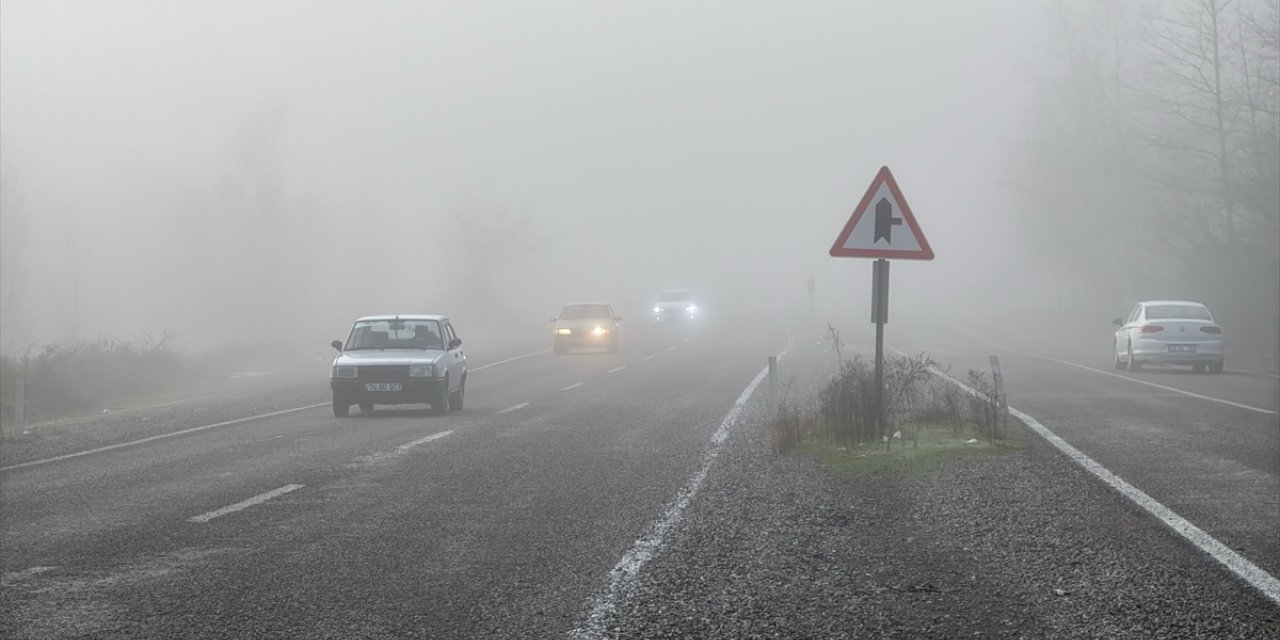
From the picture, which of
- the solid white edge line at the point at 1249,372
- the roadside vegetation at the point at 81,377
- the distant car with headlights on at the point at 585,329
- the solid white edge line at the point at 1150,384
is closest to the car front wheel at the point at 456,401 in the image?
the roadside vegetation at the point at 81,377

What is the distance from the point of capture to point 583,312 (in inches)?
1668

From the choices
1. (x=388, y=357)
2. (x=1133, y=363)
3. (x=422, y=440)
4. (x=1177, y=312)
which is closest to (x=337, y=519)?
(x=422, y=440)

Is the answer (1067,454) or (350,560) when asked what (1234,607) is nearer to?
(350,560)

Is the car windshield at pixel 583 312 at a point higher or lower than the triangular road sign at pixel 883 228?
lower

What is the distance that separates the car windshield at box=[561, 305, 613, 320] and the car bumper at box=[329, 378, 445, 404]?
2221 cm

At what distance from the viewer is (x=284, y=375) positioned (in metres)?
36.4

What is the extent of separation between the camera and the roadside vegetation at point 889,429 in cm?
1320

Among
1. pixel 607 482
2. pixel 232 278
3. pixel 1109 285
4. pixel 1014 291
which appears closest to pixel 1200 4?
pixel 1109 285

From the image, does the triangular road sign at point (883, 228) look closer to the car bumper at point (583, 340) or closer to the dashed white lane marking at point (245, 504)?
the dashed white lane marking at point (245, 504)

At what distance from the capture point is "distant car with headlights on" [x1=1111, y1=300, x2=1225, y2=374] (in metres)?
28.9

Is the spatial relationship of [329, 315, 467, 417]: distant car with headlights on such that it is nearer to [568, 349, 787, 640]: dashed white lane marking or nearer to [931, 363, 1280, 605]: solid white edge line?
[568, 349, 787, 640]: dashed white lane marking

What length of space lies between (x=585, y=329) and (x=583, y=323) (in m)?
0.28

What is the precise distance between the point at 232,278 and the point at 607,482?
196ft

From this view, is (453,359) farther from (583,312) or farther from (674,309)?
(674,309)
